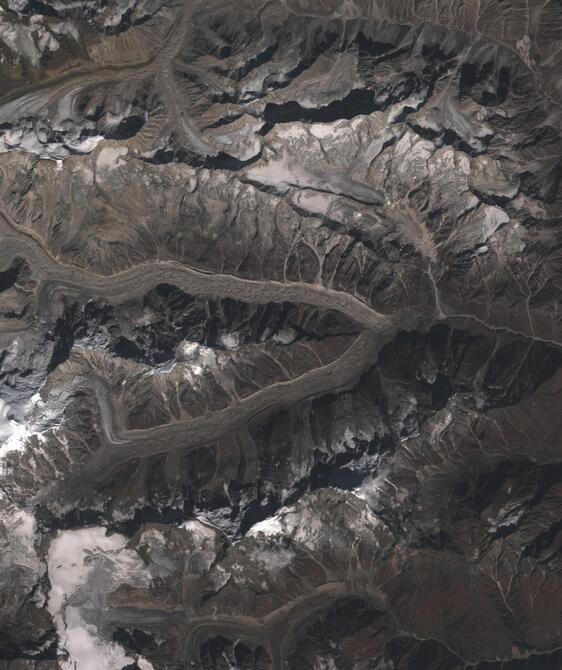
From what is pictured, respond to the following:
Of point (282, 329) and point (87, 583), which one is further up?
point (282, 329)

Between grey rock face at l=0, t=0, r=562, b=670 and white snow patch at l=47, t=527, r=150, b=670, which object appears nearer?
grey rock face at l=0, t=0, r=562, b=670

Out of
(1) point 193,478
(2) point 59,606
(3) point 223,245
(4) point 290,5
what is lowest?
(2) point 59,606

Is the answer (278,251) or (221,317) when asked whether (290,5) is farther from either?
(221,317)

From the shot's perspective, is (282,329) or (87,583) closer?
(87,583)

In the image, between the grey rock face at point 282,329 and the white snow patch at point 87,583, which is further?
the white snow patch at point 87,583

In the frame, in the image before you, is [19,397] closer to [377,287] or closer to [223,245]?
[223,245]

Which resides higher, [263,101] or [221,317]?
[263,101]

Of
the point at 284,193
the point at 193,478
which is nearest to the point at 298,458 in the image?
the point at 193,478

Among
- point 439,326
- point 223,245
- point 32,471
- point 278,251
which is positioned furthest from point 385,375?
point 32,471
